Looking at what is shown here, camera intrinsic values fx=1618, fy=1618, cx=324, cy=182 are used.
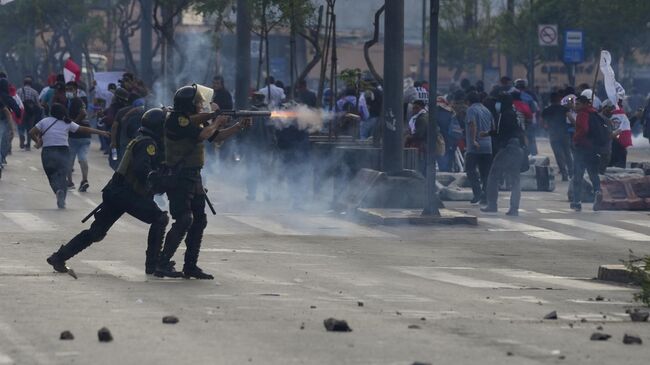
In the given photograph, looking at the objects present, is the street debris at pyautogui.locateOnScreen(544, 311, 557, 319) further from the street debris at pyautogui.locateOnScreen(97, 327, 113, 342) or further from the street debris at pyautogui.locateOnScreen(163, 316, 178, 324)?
the street debris at pyautogui.locateOnScreen(97, 327, 113, 342)

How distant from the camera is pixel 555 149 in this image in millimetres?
29625

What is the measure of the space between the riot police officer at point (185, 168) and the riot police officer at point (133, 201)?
16 centimetres

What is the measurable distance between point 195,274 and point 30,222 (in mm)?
6953

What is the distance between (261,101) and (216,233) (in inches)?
195

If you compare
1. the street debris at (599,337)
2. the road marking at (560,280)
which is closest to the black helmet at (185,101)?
the road marking at (560,280)

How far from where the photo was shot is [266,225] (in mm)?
20922

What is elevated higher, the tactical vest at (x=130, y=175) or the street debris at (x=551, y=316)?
the tactical vest at (x=130, y=175)

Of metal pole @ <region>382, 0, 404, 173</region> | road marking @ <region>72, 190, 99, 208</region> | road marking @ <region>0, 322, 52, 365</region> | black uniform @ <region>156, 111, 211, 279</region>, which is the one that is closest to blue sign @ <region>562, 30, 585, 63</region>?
road marking @ <region>72, 190, 99, 208</region>

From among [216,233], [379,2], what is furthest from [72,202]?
[379,2]

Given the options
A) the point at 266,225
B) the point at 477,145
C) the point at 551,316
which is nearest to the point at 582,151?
the point at 477,145

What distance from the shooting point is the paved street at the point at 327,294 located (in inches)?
381

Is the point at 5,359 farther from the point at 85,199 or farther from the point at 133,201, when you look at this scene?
the point at 85,199

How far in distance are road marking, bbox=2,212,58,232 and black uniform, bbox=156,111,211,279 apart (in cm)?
567

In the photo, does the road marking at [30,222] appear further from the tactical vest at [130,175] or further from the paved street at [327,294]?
the tactical vest at [130,175]
